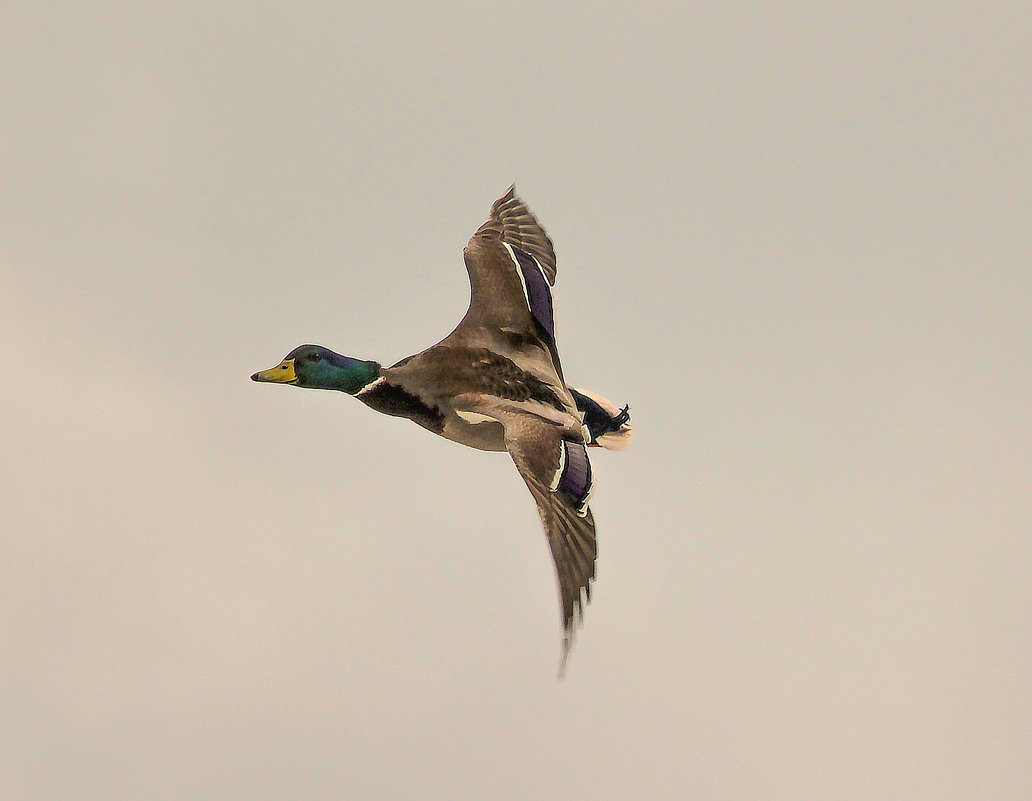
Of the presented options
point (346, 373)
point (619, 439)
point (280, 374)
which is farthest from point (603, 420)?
point (280, 374)

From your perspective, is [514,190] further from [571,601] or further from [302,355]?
[571,601]

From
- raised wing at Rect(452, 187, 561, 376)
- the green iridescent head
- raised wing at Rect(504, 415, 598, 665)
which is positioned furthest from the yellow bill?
raised wing at Rect(504, 415, 598, 665)

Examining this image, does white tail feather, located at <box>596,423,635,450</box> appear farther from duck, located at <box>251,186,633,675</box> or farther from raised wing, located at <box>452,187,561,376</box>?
raised wing, located at <box>452,187,561,376</box>

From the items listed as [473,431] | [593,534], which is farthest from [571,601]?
[473,431]

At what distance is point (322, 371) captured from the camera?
1271 cm

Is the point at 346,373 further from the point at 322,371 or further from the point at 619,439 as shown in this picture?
the point at 619,439

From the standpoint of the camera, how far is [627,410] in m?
13.6

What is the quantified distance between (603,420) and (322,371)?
3040 mm

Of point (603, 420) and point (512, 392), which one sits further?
point (603, 420)

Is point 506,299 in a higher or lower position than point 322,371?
higher

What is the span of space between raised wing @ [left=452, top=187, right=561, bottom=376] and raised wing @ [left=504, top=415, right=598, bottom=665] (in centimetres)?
176

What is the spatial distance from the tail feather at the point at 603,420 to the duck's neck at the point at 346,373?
2152mm

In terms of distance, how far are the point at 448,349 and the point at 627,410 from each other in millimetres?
2130

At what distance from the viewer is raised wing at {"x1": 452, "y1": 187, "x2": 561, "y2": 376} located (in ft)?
42.9
